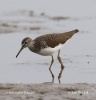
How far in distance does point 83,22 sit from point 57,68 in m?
7.95

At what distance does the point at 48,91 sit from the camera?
9508 millimetres

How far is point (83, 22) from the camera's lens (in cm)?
2045

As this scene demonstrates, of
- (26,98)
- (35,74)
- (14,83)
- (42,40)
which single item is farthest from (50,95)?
(42,40)

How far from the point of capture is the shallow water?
11.6 meters

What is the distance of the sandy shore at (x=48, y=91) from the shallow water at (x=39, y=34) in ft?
3.18

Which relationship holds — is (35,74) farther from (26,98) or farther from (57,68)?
(26,98)

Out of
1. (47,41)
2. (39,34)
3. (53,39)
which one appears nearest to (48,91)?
(47,41)

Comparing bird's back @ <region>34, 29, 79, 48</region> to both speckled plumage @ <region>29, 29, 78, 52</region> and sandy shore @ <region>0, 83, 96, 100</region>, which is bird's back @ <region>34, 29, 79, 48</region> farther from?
sandy shore @ <region>0, 83, 96, 100</region>

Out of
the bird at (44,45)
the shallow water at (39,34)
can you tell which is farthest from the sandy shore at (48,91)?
the bird at (44,45)

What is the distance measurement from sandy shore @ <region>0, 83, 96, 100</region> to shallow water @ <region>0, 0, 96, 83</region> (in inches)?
38.2

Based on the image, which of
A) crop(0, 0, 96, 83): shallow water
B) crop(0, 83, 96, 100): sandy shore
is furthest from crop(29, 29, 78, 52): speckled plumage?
crop(0, 83, 96, 100): sandy shore

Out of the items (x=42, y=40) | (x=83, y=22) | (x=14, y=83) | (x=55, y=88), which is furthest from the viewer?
(x=83, y=22)

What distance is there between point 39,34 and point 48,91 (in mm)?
8400

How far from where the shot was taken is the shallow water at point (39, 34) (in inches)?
459
